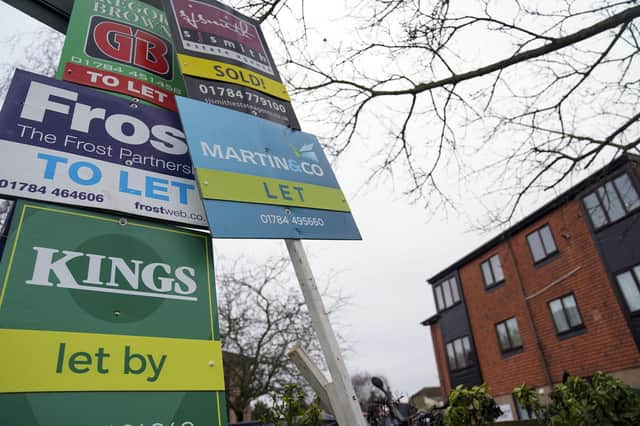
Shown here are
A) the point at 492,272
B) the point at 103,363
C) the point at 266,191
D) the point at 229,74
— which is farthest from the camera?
the point at 492,272

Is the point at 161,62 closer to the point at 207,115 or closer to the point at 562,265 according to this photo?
the point at 207,115

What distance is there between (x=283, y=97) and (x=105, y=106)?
3.87 feet

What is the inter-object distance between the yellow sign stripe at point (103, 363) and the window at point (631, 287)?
48.9 ft

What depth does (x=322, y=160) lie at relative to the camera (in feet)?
8.30

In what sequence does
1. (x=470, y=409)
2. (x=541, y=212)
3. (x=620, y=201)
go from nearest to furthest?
1. (x=470, y=409)
2. (x=620, y=201)
3. (x=541, y=212)

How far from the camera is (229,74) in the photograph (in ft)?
8.45

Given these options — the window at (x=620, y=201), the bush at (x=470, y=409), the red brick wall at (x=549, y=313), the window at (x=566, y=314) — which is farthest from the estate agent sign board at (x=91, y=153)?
the window at (x=566, y=314)

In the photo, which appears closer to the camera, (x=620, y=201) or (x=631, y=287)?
(x=631, y=287)

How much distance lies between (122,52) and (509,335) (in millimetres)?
18544

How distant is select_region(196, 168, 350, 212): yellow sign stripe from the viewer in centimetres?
186

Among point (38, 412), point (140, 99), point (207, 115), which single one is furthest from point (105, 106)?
point (38, 412)

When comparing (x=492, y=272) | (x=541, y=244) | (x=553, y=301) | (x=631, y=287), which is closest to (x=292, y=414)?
(x=631, y=287)

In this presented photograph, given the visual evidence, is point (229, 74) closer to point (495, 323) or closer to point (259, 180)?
point (259, 180)

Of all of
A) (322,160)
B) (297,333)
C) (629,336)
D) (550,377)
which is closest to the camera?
(322,160)
